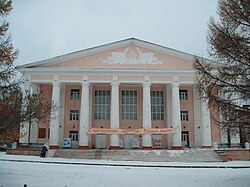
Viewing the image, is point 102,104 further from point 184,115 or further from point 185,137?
point 185,137

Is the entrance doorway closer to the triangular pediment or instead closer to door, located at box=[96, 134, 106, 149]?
the triangular pediment

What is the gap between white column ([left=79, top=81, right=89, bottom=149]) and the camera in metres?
29.8

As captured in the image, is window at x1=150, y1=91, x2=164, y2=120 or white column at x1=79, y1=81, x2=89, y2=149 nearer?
white column at x1=79, y1=81, x2=89, y2=149

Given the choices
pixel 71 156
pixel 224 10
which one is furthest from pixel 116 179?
pixel 71 156

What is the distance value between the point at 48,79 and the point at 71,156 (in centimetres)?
953

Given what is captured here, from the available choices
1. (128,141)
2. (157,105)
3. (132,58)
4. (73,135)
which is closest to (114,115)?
(128,141)

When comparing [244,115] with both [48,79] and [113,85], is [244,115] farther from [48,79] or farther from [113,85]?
[48,79]

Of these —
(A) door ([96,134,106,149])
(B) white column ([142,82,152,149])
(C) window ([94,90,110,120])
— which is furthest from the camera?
(C) window ([94,90,110,120])

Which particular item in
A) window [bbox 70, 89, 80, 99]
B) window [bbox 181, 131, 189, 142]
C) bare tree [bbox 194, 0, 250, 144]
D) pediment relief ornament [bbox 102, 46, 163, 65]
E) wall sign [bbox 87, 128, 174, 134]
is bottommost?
window [bbox 181, 131, 189, 142]

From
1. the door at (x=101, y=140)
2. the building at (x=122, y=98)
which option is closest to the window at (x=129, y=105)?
the building at (x=122, y=98)

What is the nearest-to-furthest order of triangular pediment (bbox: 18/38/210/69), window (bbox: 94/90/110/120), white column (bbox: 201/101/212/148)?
white column (bbox: 201/101/212/148) < triangular pediment (bbox: 18/38/210/69) < window (bbox: 94/90/110/120)

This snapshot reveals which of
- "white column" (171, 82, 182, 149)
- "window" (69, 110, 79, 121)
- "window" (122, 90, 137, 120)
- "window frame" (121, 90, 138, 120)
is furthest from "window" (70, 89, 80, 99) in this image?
"white column" (171, 82, 182, 149)

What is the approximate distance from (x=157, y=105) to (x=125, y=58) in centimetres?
690

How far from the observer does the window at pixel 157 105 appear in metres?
33.9
